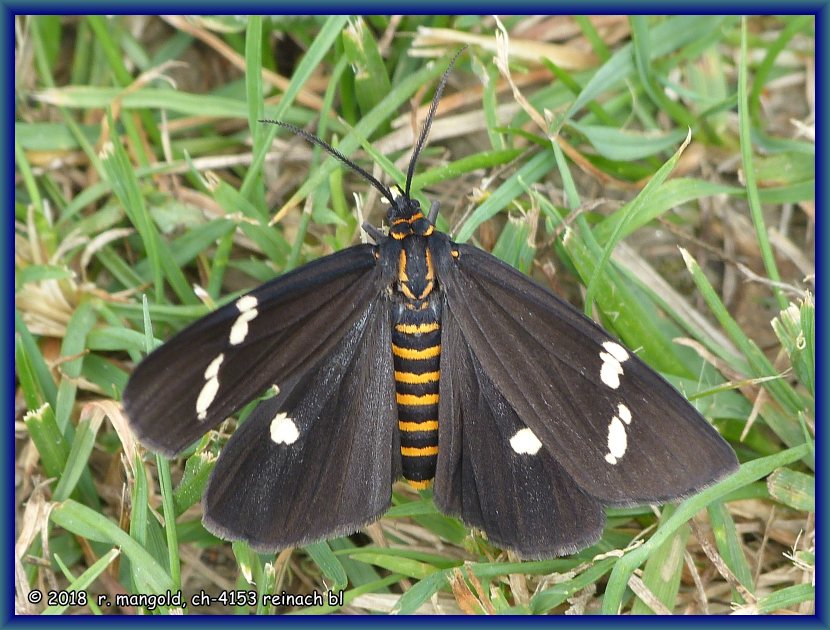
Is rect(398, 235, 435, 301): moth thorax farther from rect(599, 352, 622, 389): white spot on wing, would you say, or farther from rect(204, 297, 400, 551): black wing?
rect(599, 352, 622, 389): white spot on wing

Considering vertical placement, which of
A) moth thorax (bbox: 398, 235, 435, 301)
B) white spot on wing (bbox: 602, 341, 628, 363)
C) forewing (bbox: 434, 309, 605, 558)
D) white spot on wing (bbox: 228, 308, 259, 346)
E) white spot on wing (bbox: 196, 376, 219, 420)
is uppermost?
moth thorax (bbox: 398, 235, 435, 301)

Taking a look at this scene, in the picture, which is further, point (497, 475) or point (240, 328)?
point (497, 475)

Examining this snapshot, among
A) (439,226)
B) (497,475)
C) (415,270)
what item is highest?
(439,226)

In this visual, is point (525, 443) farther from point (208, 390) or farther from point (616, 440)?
point (208, 390)

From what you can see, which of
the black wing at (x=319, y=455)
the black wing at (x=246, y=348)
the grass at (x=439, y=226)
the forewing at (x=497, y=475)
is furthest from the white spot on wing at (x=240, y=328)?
the forewing at (x=497, y=475)

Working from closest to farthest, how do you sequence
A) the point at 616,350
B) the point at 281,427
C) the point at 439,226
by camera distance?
the point at 616,350
the point at 281,427
the point at 439,226

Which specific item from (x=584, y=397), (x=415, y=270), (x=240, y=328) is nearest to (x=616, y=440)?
(x=584, y=397)

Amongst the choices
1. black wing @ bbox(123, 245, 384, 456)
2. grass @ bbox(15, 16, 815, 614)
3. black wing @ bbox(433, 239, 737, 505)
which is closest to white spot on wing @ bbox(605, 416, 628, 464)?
black wing @ bbox(433, 239, 737, 505)
